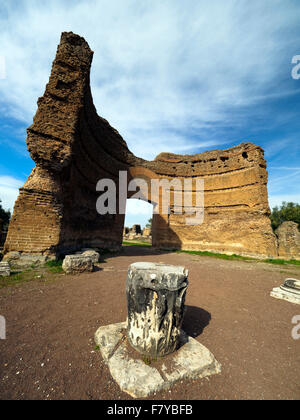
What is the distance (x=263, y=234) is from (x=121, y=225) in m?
10.6

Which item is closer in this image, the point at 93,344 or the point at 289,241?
the point at 93,344

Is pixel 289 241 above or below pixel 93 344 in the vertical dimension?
above

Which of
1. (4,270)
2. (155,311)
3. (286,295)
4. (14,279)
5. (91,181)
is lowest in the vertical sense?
(286,295)

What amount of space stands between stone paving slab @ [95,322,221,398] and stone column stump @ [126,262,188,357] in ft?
0.51

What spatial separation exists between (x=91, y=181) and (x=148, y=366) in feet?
32.3

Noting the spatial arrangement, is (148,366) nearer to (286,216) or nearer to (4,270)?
(4,270)

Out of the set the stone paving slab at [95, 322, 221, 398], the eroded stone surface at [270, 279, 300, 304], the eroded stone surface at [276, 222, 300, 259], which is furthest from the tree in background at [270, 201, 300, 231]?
the stone paving slab at [95, 322, 221, 398]

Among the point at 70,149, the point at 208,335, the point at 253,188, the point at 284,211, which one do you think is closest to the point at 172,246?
the point at 253,188

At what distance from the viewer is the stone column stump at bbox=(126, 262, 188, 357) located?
207cm

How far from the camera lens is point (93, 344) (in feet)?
7.23

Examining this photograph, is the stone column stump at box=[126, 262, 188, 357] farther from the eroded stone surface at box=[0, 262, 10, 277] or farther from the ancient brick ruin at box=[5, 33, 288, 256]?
the ancient brick ruin at box=[5, 33, 288, 256]

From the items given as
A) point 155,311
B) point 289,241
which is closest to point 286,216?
point 289,241

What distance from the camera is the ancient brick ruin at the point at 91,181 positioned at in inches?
246

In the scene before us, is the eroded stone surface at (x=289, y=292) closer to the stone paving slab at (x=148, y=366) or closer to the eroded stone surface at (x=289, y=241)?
the stone paving slab at (x=148, y=366)
